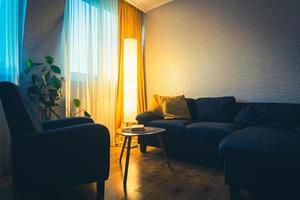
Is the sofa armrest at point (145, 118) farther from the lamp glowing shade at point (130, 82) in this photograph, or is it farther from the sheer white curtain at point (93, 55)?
the sheer white curtain at point (93, 55)

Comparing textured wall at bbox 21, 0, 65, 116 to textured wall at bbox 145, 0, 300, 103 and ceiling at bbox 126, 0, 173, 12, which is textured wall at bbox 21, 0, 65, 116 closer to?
ceiling at bbox 126, 0, 173, 12

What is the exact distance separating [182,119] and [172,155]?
0.51m

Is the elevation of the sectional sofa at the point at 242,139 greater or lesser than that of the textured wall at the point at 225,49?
lesser

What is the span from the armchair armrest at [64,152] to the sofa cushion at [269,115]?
168 cm

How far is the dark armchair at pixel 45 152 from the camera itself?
44.5 inches

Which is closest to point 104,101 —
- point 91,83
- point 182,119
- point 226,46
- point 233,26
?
point 91,83

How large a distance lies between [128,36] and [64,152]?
102 inches

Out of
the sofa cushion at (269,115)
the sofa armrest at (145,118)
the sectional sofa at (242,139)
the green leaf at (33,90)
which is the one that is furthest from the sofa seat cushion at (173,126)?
the green leaf at (33,90)

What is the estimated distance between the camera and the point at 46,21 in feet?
7.38

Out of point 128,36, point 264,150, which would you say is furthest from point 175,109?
point 128,36

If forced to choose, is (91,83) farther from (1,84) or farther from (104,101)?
(1,84)

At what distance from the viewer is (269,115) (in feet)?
6.68

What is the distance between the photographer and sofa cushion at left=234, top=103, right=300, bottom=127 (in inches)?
76.2

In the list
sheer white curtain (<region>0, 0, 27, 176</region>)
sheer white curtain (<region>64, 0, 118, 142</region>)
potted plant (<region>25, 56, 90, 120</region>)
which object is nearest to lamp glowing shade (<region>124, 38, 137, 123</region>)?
sheer white curtain (<region>64, 0, 118, 142</region>)
